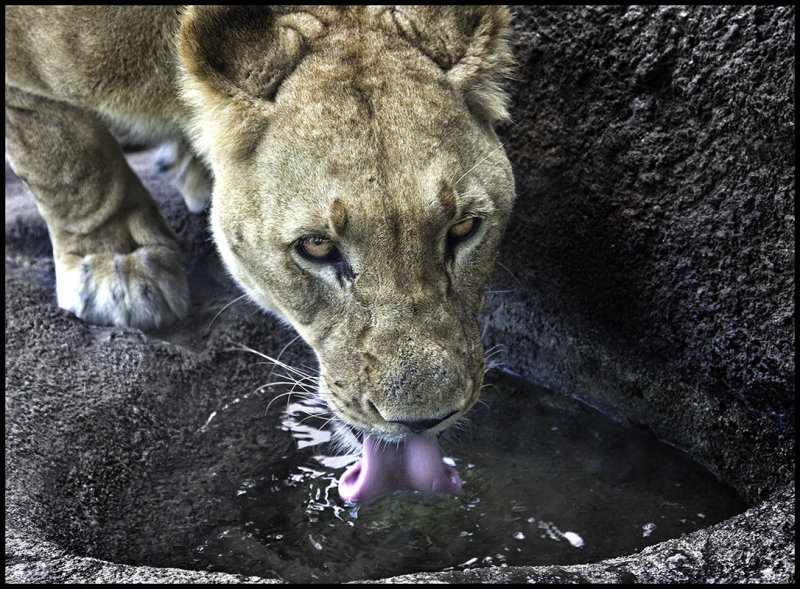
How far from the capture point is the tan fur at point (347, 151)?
7.47 feet

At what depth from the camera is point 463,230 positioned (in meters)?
2.43

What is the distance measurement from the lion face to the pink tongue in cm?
8

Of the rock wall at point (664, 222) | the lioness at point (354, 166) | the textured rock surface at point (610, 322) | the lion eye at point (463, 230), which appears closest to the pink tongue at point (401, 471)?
the lioness at point (354, 166)

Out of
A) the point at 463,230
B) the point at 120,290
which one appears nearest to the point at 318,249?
the point at 463,230

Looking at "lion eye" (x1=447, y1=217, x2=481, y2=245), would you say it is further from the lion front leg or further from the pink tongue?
the lion front leg

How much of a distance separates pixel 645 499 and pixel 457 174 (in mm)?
1064

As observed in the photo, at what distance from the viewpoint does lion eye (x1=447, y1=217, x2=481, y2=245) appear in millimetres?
2406

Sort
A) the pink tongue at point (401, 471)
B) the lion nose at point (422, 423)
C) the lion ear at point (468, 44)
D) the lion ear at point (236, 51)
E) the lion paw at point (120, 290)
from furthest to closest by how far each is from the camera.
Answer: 1. the lion paw at point (120, 290)
2. the lion ear at point (468, 44)
3. the lion ear at point (236, 51)
4. the pink tongue at point (401, 471)
5. the lion nose at point (422, 423)

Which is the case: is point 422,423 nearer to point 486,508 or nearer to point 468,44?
point 486,508

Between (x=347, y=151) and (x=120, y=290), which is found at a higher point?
(x=347, y=151)

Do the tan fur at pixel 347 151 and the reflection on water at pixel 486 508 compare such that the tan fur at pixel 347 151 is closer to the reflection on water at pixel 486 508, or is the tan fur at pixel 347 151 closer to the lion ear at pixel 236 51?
the lion ear at pixel 236 51

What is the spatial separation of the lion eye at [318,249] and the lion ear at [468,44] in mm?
611

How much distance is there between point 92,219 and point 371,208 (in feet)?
5.22

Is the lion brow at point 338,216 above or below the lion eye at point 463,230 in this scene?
above
